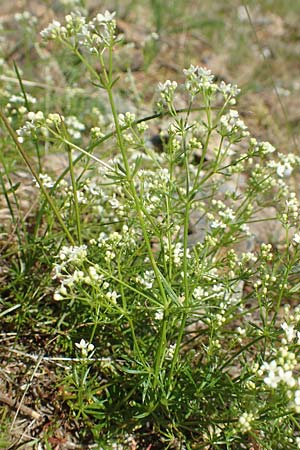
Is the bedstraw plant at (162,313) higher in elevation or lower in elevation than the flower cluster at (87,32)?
lower

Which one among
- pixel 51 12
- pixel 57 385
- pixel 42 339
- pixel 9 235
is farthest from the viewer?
pixel 51 12

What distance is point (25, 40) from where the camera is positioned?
5078 mm

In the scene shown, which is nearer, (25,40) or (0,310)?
(0,310)

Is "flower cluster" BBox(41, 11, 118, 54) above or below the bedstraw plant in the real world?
above

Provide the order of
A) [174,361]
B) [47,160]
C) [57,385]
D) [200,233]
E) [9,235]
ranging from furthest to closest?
[47,160] < [200,233] < [9,235] < [57,385] < [174,361]

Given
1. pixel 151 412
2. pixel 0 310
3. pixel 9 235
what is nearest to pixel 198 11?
pixel 9 235

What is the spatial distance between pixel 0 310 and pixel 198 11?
5634 mm

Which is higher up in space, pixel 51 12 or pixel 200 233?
pixel 51 12

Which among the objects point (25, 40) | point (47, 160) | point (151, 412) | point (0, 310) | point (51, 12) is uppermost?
point (51, 12)

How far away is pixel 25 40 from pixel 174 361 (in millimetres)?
3785

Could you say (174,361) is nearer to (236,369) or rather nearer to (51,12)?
(236,369)

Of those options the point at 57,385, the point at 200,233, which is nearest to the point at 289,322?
the point at 57,385

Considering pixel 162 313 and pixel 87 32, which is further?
pixel 162 313

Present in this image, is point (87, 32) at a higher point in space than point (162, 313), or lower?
higher
